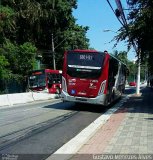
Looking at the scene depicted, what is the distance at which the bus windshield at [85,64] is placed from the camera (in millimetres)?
27000

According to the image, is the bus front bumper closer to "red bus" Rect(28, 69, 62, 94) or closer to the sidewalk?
the sidewalk

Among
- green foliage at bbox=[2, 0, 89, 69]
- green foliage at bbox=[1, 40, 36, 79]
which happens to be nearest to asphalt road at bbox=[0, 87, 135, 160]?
green foliage at bbox=[1, 40, 36, 79]

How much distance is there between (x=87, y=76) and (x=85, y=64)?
69 cm

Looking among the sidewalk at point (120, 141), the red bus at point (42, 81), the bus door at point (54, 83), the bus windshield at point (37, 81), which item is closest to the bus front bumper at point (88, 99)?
A: the sidewalk at point (120, 141)

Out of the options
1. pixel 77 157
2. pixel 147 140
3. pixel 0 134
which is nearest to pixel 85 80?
pixel 0 134

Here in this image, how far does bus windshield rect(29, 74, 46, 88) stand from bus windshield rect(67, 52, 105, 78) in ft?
80.0

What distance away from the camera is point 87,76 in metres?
27.2

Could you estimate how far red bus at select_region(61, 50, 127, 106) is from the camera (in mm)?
26969

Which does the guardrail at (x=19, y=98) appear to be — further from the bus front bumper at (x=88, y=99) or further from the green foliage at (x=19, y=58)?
the green foliage at (x=19, y=58)

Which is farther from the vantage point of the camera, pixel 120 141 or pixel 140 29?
pixel 140 29

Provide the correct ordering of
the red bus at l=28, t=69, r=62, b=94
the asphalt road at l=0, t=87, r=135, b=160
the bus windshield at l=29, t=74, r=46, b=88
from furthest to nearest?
1. the bus windshield at l=29, t=74, r=46, b=88
2. the red bus at l=28, t=69, r=62, b=94
3. the asphalt road at l=0, t=87, r=135, b=160

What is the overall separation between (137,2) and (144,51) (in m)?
3.58

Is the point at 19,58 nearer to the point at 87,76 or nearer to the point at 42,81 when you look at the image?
the point at 42,81

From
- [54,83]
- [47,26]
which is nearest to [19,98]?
[54,83]
